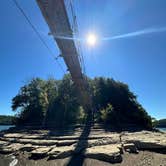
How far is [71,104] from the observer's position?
2316 centimetres

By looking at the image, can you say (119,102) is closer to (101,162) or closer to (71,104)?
(71,104)

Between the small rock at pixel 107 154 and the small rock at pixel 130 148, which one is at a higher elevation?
the small rock at pixel 130 148

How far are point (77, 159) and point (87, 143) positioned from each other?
2196 mm

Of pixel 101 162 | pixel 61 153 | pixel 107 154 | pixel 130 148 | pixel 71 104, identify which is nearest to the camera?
pixel 101 162

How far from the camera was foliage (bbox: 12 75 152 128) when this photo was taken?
70.3ft

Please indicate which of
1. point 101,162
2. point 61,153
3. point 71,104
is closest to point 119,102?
point 71,104

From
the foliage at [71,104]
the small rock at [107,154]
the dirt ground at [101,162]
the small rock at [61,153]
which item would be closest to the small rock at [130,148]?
the dirt ground at [101,162]

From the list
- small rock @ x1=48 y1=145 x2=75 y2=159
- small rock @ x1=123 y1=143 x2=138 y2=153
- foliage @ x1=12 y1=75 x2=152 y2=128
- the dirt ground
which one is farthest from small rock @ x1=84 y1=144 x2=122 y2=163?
foliage @ x1=12 y1=75 x2=152 y2=128

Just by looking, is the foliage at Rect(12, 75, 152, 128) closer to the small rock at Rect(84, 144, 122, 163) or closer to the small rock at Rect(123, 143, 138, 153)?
the small rock at Rect(123, 143, 138, 153)

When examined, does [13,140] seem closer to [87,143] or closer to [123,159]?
[87,143]

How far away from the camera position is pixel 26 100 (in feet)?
88.2

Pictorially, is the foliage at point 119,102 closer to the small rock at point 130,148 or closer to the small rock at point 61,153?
the small rock at point 130,148

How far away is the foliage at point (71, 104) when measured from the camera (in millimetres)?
21438

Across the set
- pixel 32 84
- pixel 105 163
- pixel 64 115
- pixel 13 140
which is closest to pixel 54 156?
pixel 105 163
